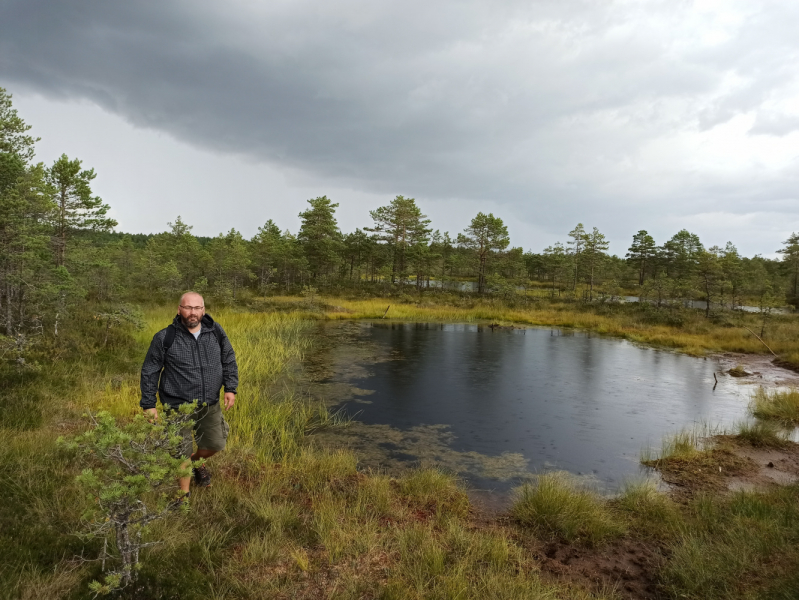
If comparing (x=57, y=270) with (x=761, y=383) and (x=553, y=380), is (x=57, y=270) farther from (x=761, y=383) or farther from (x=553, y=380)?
(x=761, y=383)

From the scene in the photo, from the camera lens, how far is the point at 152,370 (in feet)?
13.6

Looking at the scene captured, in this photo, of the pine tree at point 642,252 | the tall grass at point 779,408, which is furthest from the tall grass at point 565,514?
the pine tree at point 642,252

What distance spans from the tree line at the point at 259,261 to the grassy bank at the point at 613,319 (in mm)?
2451

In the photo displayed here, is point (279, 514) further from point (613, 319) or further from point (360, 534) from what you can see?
point (613, 319)

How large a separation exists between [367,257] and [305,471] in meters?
51.4

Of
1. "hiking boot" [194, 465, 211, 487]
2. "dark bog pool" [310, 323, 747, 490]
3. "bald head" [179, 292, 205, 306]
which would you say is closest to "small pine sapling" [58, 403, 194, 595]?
"bald head" [179, 292, 205, 306]

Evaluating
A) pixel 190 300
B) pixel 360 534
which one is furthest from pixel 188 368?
pixel 360 534

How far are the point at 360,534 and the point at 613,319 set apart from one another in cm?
2969

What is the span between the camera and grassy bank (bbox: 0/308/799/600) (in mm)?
3406

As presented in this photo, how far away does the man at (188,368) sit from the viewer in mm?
4129

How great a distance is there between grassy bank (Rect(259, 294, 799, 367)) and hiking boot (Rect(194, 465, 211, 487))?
2145cm

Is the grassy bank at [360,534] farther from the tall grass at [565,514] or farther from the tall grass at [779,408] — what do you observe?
the tall grass at [779,408]

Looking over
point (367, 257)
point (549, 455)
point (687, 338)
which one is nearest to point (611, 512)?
point (549, 455)

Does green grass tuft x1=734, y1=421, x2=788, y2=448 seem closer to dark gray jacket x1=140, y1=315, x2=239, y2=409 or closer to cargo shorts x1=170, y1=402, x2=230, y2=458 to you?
cargo shorts x1=170, y1=402, x2=230, y2=458
